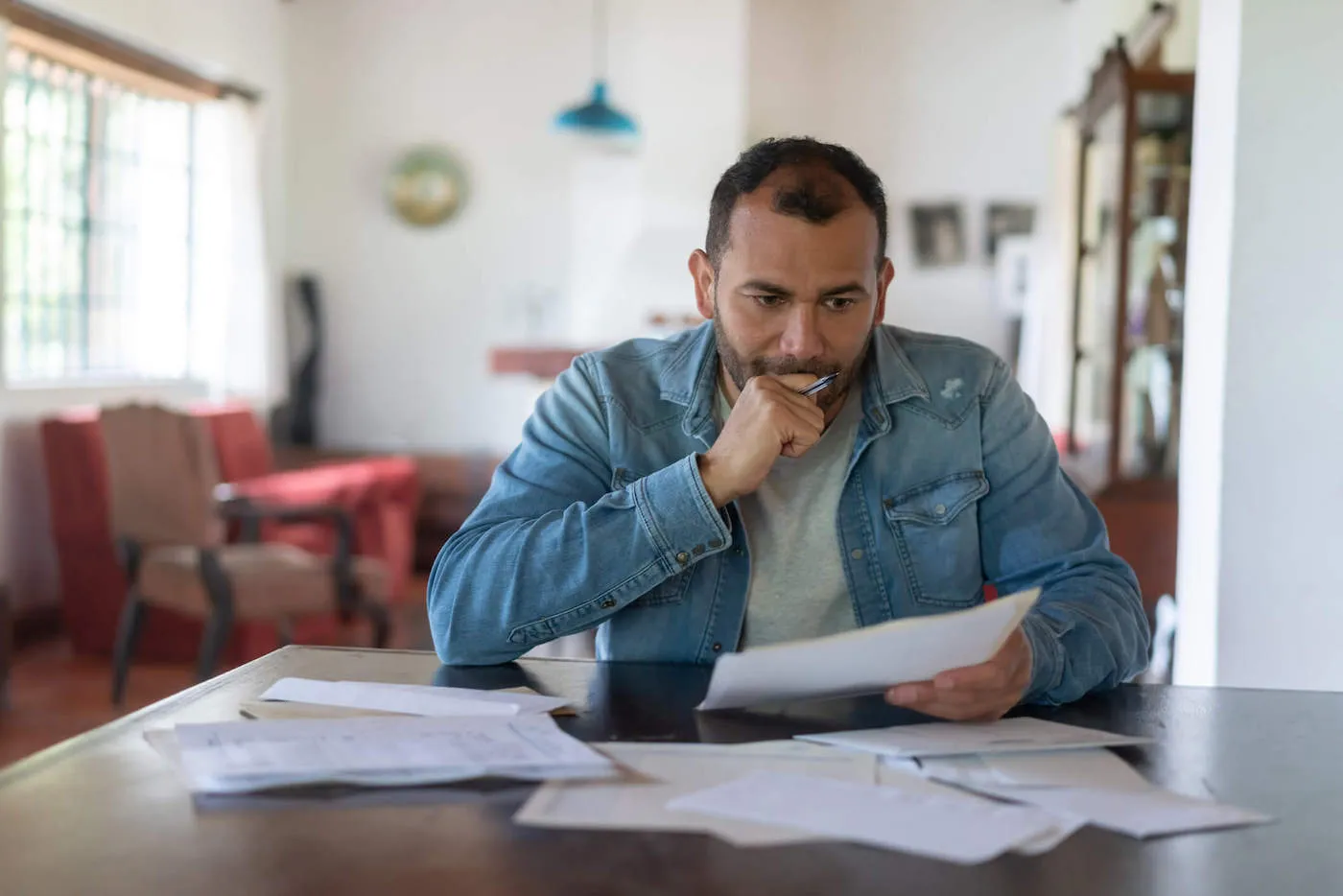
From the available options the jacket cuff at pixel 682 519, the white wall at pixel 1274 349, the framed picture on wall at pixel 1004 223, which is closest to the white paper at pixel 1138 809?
the jacket cuff at pixel 682 519

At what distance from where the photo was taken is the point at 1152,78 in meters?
3.88

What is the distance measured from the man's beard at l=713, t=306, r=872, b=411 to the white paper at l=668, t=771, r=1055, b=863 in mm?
673

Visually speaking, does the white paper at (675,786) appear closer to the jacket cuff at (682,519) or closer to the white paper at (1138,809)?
the white paper at (1138,809)

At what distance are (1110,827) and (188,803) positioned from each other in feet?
1.95

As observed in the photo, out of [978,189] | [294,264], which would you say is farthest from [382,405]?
[978,189]

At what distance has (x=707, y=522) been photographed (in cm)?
146

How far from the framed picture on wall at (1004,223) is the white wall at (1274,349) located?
5.20m

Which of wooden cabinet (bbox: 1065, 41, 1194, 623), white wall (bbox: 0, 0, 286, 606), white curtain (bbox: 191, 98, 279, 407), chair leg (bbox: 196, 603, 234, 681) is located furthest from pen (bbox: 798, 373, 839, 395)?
white curtain (bbox: 191, 98, 279, 407)

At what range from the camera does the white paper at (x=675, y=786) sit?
0.90 m

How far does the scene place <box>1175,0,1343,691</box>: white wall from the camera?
224cm

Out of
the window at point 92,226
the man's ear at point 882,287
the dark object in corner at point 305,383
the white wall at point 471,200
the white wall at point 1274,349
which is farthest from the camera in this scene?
the white wall at point 471,200

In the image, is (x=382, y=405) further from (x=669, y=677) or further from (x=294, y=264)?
(x=669, y=677)

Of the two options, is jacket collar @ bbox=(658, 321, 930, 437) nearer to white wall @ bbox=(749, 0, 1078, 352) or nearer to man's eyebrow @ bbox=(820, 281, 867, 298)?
man's eyebrow @ bbox=(820, 281, 867, 298)

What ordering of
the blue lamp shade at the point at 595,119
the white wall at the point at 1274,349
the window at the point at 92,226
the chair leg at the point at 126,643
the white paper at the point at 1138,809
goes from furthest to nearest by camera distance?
the blue lamp shade at the point at 595,119
the window at the point at 92,226
the chair leg at the point at 126,643
the white wall at the point at 1274,349
the white paper at the point at 1138,809
